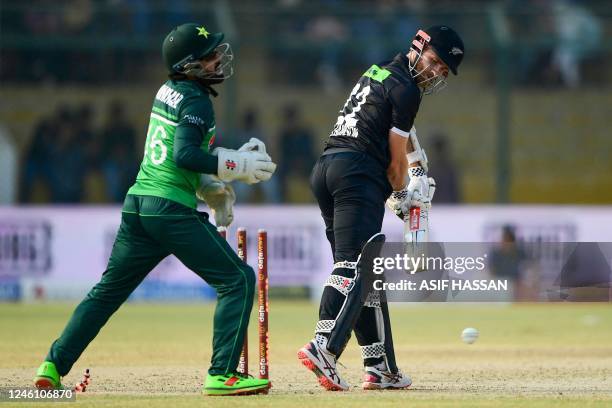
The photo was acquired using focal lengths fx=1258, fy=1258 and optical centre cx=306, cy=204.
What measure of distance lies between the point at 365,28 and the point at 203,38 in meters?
11.7

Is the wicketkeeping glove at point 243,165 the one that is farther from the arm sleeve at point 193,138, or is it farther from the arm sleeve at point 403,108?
the arm sleeve at point 403,108

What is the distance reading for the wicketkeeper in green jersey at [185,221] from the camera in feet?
25.5

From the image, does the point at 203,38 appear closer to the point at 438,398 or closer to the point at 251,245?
the point at 438,398

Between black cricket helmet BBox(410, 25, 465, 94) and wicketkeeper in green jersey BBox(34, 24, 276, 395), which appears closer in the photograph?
wicketkeeper in green jersey BBox(34, 24, 276, 395)

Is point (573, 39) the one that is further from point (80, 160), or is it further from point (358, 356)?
point (358, 356)

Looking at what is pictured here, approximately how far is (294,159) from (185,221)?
38.2ft

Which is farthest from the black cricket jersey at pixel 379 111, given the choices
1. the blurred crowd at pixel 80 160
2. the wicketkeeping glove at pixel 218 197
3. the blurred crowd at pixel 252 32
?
the blurred crowd at pixel 80 160

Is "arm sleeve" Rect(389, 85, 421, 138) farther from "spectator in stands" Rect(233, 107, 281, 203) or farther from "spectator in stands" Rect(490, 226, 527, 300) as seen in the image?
"spectator in stands" Rect(233, 107, 281, 203)

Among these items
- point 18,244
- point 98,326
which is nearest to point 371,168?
point 98,326

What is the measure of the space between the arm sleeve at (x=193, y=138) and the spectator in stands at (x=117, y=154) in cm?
1118

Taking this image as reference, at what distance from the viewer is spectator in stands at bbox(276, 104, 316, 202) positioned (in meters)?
19.0

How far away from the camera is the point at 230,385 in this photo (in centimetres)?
780

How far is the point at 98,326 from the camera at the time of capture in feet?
26.2

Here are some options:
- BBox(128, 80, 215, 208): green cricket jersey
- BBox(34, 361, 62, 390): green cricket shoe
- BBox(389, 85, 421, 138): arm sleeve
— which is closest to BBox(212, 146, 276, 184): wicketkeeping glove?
BBox(128, 80, 215, 208): green cricket jersey
